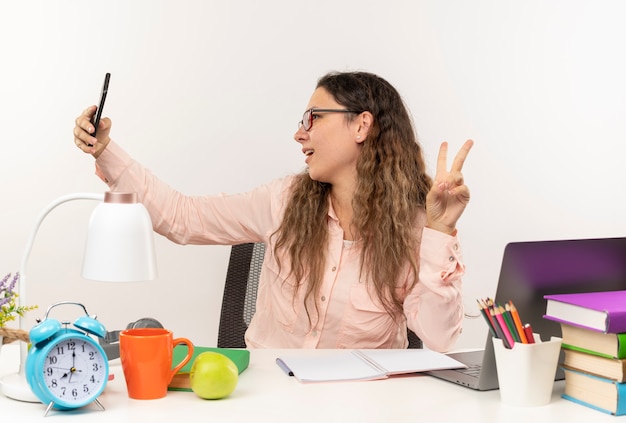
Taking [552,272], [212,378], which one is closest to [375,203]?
[552,272]

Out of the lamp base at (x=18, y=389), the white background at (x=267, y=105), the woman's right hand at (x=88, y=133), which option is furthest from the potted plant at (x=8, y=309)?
the white background at (x=267, y=105)

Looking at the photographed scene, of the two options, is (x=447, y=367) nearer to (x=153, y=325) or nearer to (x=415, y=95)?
(x=153, y=325)

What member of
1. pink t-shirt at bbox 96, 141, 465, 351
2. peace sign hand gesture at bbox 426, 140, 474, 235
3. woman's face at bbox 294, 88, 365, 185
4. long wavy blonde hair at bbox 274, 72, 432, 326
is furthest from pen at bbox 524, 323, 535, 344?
woman's face at bbox 294, 88, 365, 185

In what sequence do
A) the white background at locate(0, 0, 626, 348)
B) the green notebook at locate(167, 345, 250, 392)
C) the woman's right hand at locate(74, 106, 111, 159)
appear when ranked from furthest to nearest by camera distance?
the white background at locate(0, 0, 626, 348) → the woman's right hand at locate(74, 106, 111, 159) → the green notebook at locate(167, 345, 250, 392)

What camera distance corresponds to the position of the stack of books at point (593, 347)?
56.3 inches

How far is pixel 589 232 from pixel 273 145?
1468 millimetres

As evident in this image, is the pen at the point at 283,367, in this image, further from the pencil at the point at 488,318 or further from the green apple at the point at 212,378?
the pencil at the point at 488,318

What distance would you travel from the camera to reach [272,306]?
7.82 ft

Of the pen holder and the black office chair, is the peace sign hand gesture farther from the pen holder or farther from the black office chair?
the black office chair

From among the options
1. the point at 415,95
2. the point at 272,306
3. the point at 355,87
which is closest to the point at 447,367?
the point at 272,306

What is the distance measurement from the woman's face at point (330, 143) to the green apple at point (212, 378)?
39.1 inches

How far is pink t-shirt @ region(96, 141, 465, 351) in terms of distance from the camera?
2.20 meters

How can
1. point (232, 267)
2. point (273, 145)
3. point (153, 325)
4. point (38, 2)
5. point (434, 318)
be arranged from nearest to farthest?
point (153, 325)
point (434, 318)
point (232, 267)
point (38, 2)
point (273, 145)

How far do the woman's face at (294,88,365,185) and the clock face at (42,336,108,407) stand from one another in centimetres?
110
